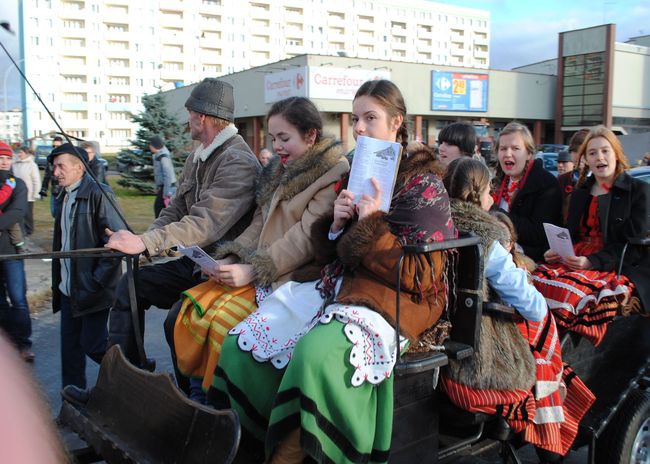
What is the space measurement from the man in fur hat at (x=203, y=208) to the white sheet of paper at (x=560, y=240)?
65.7 inches

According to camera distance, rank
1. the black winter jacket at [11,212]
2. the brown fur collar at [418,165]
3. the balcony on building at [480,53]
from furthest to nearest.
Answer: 1. the balcony on building at [480,53]
2. the black winter jacket at [11,212]
3. the brown fur collar at [418,165]

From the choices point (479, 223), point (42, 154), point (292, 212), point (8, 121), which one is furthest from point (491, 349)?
point (42, 154)

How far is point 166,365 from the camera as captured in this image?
4.99 m

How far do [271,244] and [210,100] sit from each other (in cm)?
96

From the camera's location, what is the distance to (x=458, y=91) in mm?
34031

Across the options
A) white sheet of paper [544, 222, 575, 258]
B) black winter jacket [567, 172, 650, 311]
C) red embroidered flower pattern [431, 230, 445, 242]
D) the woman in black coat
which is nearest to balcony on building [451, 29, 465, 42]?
the woman in black coat

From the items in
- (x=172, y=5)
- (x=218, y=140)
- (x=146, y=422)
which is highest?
(x=172, y=5)

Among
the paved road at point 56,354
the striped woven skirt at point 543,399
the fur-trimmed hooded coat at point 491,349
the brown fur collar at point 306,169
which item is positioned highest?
the brown fur collar at point 306,169

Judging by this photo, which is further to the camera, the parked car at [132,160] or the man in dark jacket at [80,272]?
the parked car at [132,160]

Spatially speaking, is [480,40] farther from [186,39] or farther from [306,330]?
[306,330]

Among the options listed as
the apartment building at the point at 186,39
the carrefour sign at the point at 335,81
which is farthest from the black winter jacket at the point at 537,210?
the apartment building at the point at 186,39

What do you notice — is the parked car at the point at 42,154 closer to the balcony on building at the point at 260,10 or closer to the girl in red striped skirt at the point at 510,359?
the girl in red striped skirt at the point at 510,359

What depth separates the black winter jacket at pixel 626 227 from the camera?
330cm

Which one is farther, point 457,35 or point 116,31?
point 457,35
